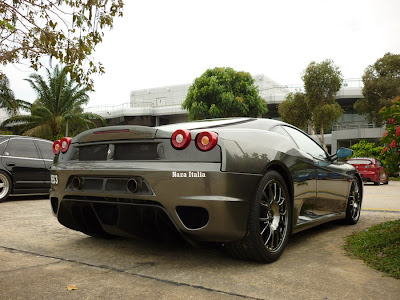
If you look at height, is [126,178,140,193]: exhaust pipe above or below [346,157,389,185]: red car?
above

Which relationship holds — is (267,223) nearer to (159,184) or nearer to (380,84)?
(159,184)

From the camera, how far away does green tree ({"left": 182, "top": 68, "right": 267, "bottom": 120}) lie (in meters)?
34.3

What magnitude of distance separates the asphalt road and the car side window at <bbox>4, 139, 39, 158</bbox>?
458 centimetres

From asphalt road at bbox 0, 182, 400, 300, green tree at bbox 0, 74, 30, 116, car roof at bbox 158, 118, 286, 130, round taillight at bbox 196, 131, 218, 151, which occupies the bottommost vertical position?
asphalt road at bbox 0, 182, 400, 300

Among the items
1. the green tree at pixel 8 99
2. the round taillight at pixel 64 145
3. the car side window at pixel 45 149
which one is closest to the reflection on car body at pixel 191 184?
the round taillight at pixel 64 145

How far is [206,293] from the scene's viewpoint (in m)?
2.47

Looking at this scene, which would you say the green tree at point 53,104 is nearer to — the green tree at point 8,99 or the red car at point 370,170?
the green tree at point 8,99

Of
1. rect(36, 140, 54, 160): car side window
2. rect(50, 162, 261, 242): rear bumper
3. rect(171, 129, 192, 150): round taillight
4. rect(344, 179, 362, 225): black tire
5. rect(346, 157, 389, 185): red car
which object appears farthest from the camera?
rect(346, 157, 389, 185): red car

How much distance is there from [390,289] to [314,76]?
28623 millimetres

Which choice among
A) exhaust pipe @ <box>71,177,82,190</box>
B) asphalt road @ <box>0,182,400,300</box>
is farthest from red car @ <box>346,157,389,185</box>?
exhaust pipe @ <box>71,177,82,190</box>

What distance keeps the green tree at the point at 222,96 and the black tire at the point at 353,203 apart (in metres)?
28.5

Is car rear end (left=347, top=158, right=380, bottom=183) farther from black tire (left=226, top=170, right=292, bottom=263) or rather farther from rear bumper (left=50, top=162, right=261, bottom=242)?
rear bumper (left=50, top=162, right=261, bottom=242)

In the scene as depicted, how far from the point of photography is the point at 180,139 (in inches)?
116

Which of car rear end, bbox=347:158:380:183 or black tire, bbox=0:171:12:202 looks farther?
car rear end, bbox=347:158:380:183
